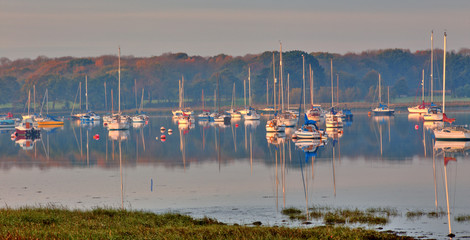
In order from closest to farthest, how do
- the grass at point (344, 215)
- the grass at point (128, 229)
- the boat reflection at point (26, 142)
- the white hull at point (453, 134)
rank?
1. the grass at point (128, 229)
2. the grass at point (344, 215)
3. the white hull at point (453, 134)
4. the boat reflection at point (26, 142)

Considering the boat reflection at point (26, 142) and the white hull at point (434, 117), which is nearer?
the boat reflection at point (26, 142)

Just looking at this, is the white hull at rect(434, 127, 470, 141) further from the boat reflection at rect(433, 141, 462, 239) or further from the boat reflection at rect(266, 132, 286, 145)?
the boat reflection at rect(266, 132, 286, 145)

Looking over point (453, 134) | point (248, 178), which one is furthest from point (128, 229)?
point (453, 134)

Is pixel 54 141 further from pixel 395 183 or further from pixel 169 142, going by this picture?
pixel 395 183

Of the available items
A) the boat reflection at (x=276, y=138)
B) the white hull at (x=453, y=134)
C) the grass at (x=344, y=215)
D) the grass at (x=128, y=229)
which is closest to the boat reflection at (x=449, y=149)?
the white hull at (x=453, y=134)

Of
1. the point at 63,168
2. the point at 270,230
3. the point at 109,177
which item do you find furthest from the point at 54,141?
the point at 270,230

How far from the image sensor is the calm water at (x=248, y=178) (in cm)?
4297

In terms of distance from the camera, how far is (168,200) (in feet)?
153

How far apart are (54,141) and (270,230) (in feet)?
305

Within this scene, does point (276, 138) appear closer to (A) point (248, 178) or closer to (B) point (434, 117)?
(A) point (248, 178)

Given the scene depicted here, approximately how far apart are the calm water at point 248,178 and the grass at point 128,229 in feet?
16.9

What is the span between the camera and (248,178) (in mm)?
59281

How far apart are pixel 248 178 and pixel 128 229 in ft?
102

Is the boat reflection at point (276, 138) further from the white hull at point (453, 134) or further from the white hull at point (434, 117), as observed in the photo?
the white hull at point (434, 117)
